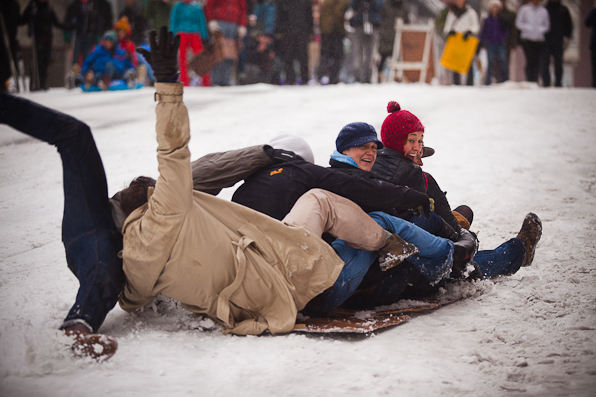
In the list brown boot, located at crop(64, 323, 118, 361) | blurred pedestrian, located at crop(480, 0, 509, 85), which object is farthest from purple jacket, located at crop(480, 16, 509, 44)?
brown boot, located at crop(64, 323, 118, 361)

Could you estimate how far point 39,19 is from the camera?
9688 mm

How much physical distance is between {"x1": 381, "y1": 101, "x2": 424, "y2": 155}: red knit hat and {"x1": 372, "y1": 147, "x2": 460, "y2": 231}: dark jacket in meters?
0.07

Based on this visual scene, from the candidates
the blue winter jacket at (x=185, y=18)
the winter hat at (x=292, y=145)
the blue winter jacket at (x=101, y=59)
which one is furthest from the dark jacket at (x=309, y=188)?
the blue winter jacket at (x=101, y=59)

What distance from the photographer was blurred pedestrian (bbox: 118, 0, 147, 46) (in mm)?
10531

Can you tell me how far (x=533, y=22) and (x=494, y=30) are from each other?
65 cm

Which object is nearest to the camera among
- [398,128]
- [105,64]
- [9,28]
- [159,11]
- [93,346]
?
[93,346]

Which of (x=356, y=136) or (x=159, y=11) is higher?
(x=159, y=11)

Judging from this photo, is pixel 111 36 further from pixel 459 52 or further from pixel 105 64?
pixel 459 52

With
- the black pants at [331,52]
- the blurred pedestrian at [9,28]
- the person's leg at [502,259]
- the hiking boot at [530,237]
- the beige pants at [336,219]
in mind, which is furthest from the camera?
the black pants at [331,52]

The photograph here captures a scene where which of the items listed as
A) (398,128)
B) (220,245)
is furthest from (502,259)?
(220,245)

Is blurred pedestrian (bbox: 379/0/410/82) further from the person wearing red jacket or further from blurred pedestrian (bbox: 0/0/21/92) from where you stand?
blurred pedestrian (bbox: 0/0/21/92)

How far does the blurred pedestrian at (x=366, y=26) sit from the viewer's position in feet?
32.1

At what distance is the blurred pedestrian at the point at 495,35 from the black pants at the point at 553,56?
0.66 m

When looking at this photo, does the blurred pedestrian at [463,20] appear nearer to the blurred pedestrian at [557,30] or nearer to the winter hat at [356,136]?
the blurred pedestrian at [557,30]
